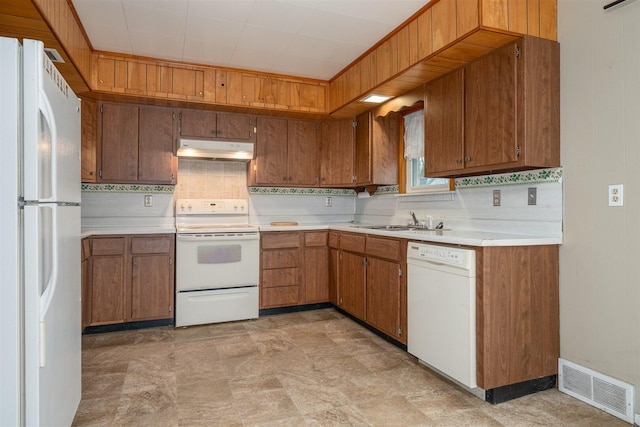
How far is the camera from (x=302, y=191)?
4.75 metres

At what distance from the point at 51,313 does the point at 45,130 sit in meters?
0.69

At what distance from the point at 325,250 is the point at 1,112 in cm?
324

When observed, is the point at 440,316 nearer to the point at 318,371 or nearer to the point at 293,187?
A: the point at 318,371

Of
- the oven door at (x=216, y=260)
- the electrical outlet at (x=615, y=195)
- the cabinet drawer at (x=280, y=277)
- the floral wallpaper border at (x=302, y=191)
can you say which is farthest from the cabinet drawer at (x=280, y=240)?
the electrical outlet at (x=615, y=195)

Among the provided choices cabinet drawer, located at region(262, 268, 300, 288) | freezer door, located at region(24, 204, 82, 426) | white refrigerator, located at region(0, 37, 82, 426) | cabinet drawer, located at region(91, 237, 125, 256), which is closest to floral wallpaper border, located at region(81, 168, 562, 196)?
cabinet drawer, located at region(91, 237, 125, 256)

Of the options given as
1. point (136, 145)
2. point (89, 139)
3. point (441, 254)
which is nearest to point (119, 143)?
point (136, 145)

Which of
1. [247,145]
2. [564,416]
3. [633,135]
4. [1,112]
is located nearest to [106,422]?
[1,112]

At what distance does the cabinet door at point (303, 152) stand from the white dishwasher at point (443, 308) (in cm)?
195

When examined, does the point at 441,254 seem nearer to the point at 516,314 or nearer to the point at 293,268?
the point at 516,314

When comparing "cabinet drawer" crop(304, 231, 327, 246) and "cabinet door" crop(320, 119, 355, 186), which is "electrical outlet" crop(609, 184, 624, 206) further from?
"cabinet drawer" crop(304, 231, 327, 246)

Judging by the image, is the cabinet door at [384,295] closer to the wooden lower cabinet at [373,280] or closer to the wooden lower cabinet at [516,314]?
the wooden lower cabinet at [373,280]

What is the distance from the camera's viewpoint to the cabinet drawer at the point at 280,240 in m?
4.03

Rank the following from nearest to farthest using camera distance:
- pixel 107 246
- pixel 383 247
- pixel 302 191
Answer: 1. pixel 383 247
2. pixel 107 246
3. pixel 302 191

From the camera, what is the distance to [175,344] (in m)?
3.22
